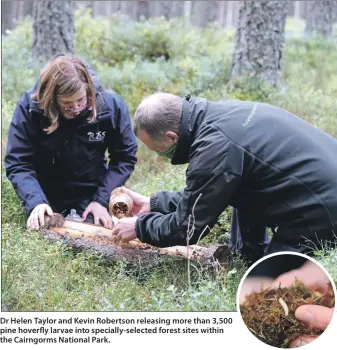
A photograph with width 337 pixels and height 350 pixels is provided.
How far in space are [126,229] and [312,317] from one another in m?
1.45

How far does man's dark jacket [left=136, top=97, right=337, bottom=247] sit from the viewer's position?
3391 millimetres

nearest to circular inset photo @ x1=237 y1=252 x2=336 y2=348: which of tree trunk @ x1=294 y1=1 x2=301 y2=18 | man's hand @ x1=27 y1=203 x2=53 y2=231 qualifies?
man's hand @ x1=27 y1=203 x2=53 y2=231

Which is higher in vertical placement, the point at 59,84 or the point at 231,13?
the point at 59,84

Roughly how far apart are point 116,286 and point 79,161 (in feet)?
4.73

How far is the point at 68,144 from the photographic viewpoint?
472 centimetres

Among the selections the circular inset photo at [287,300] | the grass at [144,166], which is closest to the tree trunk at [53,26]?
the grass at [144,166]

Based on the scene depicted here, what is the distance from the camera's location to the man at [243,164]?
11.2 ft

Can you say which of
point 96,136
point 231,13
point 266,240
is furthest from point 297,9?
point 266,240

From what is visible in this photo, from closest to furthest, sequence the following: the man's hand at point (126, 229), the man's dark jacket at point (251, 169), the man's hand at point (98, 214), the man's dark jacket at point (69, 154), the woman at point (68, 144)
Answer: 1. the man's dark jacket at point (251, 169)
2. the man's hand at point (126, 229)
3. the woman at point (68, 144)
4. the man's dark jacket at point (69, 154)
5. the man's hand at point (98, 214)

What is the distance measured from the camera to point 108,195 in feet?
16.4

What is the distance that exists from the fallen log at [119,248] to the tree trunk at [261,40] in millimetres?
4261

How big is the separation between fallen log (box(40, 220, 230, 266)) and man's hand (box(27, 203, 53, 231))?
0.06m

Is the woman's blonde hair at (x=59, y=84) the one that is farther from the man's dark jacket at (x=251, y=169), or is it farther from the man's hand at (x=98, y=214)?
the man's dark jacket at (x=251, y=169)

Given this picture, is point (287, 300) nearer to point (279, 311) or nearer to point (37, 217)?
point (279, 311)
